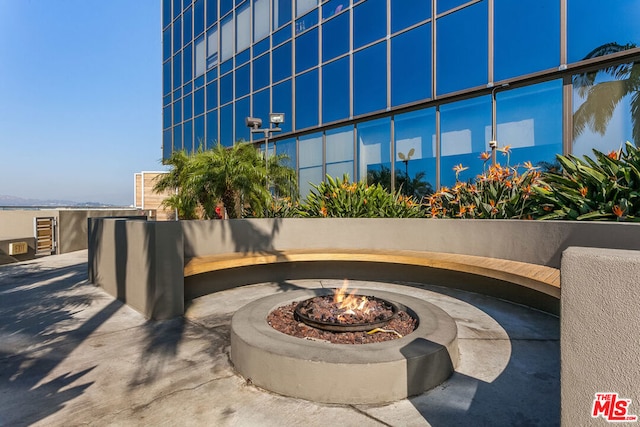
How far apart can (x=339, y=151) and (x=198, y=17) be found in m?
13.8

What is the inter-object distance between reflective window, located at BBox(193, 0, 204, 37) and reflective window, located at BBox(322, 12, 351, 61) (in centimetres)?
1015

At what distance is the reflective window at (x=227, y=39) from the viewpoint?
17319 millimetres

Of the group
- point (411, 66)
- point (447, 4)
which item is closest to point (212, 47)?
point (411, 66)

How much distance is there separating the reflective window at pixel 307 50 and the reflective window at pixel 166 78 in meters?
12.6

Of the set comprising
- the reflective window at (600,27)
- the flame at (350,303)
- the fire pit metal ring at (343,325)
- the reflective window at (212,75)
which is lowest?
the fire pit metal ring at (343,325)

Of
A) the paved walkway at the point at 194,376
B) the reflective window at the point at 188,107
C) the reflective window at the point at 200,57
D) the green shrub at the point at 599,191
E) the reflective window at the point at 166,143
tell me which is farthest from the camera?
the reflective window at the point at 166,143

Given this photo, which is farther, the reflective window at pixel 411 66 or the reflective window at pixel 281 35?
the reflective window at pixel 281 35

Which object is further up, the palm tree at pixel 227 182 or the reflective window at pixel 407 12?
the reflective window at pixel 407 12

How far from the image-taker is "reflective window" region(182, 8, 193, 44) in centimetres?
2077

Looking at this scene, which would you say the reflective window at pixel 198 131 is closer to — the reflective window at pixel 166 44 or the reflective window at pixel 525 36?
the reflective window at pixel 166 44

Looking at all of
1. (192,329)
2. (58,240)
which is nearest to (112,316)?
(192,329)

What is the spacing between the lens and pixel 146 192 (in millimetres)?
23406

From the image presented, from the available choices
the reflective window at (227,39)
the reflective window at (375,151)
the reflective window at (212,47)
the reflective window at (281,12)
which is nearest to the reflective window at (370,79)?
the reflective window at (375,151)

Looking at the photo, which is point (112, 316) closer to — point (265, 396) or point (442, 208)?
point (265, 396)
